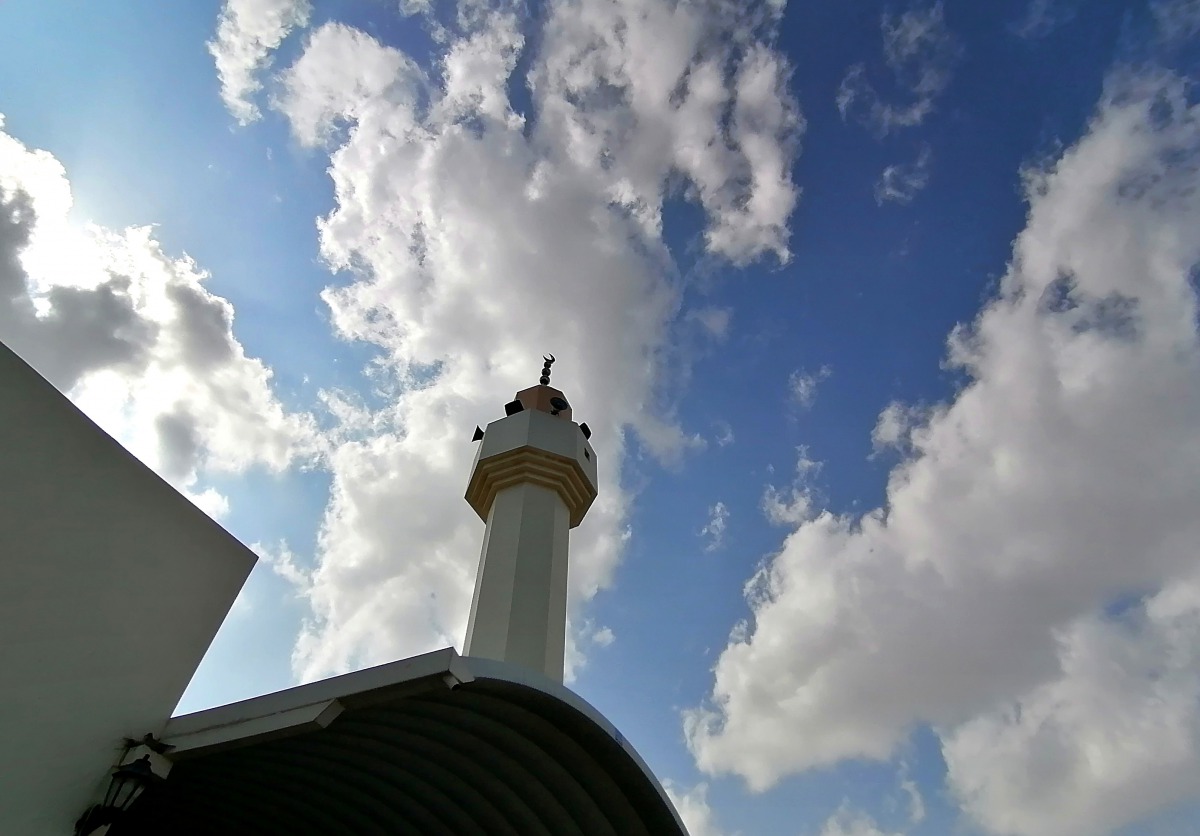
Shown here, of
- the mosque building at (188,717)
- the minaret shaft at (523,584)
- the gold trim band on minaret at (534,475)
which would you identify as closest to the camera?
the mosque building at (188,717)

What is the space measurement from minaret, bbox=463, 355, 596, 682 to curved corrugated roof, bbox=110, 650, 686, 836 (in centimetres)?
246

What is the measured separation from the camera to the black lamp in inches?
191

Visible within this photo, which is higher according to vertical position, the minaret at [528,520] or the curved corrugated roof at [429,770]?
the minaret at [528,520]

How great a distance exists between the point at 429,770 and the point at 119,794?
2806mm

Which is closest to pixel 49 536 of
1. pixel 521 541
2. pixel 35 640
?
pixel 35 640

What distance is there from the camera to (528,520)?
12211mm

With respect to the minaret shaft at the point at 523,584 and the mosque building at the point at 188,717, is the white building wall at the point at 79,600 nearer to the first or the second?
the mosque building at the point at 188,717

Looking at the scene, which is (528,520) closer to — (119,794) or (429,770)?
(429,770)

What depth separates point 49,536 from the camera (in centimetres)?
527

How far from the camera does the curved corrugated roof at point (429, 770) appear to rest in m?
6.09

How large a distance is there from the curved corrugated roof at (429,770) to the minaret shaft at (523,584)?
9.94ft

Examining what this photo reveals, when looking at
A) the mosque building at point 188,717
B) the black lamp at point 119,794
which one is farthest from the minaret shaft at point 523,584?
the black lamp at point 119,794

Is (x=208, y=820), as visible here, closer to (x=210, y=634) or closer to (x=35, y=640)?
(x=210, y=634)

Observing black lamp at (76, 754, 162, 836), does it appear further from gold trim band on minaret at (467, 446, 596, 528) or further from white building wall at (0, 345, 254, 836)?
gold trim band on minaret at (467, 446, 596, 528)
